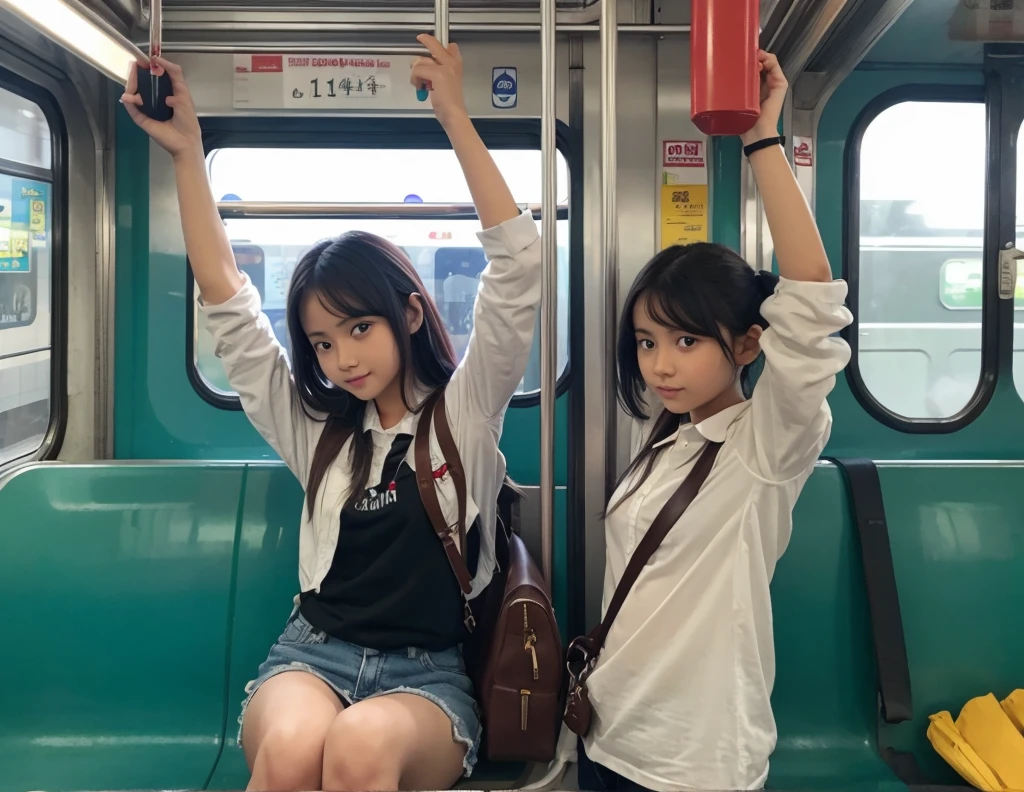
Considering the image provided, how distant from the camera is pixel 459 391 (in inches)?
73.9

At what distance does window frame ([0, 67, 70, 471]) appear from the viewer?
8.46 feet

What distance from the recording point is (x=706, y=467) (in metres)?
1.63

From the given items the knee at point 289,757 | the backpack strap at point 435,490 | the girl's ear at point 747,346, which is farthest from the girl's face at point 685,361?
the knee at point 289,757

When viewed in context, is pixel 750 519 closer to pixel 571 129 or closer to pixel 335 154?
pixel 571 129

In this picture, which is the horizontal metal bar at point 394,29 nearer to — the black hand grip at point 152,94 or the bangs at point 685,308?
the black hand grip at point 152,94

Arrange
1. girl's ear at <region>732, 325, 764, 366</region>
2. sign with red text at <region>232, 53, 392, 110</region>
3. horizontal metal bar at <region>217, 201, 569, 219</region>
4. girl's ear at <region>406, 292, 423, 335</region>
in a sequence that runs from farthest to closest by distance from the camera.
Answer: horizontal metal bar at <region>217, 201, 569, 219</region> < sign with red text at <region>232, 53, 392, 110</region> < girl's ear at <region>406, 292, 423, 335</region> < girl's ear at <region>732, 325, 764, 366</region>

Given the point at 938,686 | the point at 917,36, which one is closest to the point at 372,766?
the point at 938,686

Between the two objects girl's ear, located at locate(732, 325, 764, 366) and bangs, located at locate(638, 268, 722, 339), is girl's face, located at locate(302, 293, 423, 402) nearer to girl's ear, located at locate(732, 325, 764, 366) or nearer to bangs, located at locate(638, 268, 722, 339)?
bangs, located at locate(638, 268, 722, 339)

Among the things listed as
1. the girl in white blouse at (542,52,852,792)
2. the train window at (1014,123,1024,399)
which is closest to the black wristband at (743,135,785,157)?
the girl in white blouse at (542,52,852,792)

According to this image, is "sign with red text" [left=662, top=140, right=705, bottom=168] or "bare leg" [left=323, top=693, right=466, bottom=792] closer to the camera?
"bare leg" [left=323, top=693, right=466, bottom=792]

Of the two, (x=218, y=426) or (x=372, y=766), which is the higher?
(x=218, y=426)

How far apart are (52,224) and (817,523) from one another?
2.47 metres

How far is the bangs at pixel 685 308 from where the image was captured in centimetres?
161

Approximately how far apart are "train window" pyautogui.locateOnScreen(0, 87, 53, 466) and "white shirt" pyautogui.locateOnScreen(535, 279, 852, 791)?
1956mm
